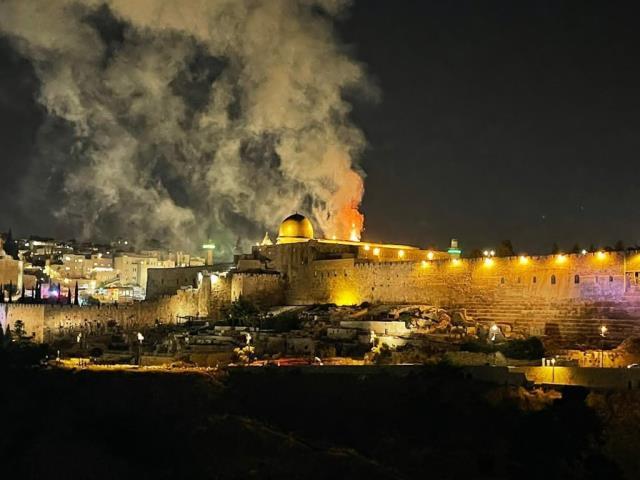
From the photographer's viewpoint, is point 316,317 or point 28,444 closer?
point 28,444

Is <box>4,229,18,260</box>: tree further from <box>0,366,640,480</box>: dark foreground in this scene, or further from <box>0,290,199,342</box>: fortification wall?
<box>0,366,640,480</box>: dark foreground

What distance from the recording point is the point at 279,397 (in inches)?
1023

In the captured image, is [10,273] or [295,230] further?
[10,273]

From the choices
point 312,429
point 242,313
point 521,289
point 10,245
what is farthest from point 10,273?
point 312,429

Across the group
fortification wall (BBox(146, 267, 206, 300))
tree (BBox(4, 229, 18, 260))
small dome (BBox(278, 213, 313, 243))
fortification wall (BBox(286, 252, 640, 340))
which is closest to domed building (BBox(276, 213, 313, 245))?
small dome (BBox(278, 213, 313, 243))

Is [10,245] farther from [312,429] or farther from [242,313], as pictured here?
[312,429]

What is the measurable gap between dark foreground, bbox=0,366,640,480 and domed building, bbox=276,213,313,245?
28.1m

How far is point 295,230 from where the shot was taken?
55938 mm

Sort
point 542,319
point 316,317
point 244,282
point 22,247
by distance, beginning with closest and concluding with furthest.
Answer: point 542,319
point 316,317
point 244,282
point 22,247

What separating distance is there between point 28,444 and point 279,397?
7.21m

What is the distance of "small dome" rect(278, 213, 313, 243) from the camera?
55594mm

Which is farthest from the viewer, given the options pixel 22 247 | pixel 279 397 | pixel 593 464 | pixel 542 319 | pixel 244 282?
pixel 22 247

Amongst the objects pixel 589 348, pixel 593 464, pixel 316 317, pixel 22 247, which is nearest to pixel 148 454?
pixel 593 464

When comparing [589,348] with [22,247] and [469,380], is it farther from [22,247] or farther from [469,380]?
[22,247]
